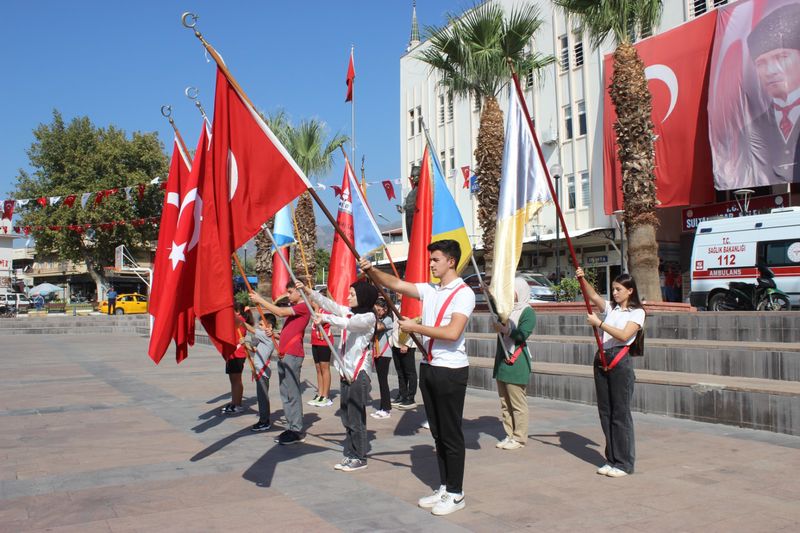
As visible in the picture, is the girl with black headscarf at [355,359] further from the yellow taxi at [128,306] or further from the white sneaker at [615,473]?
the yellow taxi at [128,306]

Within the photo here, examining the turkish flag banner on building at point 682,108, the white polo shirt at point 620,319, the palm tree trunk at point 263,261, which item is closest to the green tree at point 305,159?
the palm tree trunk at point 263,261

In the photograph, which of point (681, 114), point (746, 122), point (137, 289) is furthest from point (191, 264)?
point (137, 289)

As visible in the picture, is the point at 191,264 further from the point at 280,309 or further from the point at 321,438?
the point at 321,438

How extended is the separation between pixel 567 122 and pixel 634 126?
15.1m

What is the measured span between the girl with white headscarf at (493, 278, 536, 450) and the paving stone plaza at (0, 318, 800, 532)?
27 centimetres

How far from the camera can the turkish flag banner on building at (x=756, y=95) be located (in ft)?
69.3

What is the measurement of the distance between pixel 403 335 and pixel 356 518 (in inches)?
168

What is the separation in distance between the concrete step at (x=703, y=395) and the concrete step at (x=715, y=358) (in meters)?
0.30

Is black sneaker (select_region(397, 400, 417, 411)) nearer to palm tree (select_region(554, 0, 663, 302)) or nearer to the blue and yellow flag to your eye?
the blue and yellow flag

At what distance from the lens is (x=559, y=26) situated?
32.0 meters

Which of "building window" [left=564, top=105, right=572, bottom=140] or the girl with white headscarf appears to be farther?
"building window" [left=564, top=105, right=572, bottom=140]

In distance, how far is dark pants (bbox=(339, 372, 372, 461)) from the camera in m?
6.25

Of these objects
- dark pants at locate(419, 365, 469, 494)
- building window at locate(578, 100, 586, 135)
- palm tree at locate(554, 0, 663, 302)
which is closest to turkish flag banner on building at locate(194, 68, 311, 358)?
dark pants at locate(419, 365, 469, 494)

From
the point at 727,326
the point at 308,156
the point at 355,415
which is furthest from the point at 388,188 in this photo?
the point at 355,415
